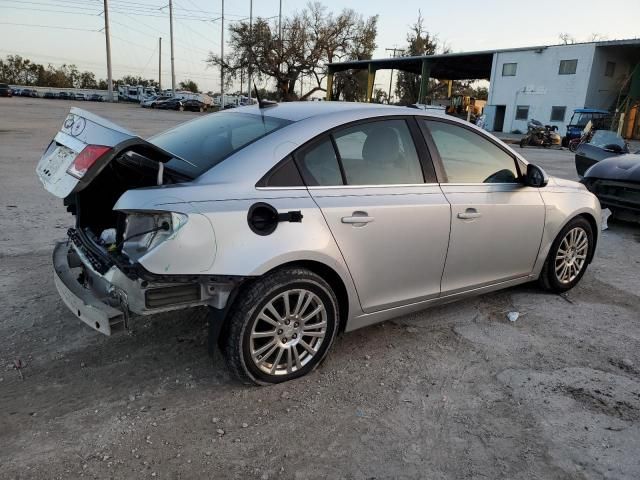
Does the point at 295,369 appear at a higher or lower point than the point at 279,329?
lower

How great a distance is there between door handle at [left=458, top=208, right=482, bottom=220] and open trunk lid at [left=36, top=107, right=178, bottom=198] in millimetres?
1987

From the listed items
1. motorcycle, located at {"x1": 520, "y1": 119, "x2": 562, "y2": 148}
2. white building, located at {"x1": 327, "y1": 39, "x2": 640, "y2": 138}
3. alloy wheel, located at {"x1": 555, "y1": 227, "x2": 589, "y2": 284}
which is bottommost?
motorcycle, located at {"x1": 520, "y1": 119, "x2": 562, "y2": 148}

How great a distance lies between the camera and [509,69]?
41969 millimetres

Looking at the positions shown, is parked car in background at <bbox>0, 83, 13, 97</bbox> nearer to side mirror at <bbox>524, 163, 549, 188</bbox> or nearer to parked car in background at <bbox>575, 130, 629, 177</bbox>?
parked car in background at <bbox>575, 130, 629, 177</bbox>

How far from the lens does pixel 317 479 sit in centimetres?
236

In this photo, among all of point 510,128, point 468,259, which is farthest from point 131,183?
point 510,128

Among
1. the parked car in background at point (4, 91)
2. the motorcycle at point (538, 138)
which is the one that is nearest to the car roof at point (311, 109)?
the motorcycle at point (538, 138)

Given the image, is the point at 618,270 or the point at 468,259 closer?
the point at 468,259

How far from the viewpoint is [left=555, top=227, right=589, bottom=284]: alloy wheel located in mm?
4652

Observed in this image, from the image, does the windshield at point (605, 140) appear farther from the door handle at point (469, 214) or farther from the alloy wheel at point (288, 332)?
the alloy wheel at point (288, 332)

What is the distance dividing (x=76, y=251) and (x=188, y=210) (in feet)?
3.79

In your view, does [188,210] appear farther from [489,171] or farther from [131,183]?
[489,171]

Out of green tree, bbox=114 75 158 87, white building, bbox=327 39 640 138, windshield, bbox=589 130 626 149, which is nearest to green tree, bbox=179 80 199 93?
green tree, bbox=114 75 158 87

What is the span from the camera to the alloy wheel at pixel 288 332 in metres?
2.95
